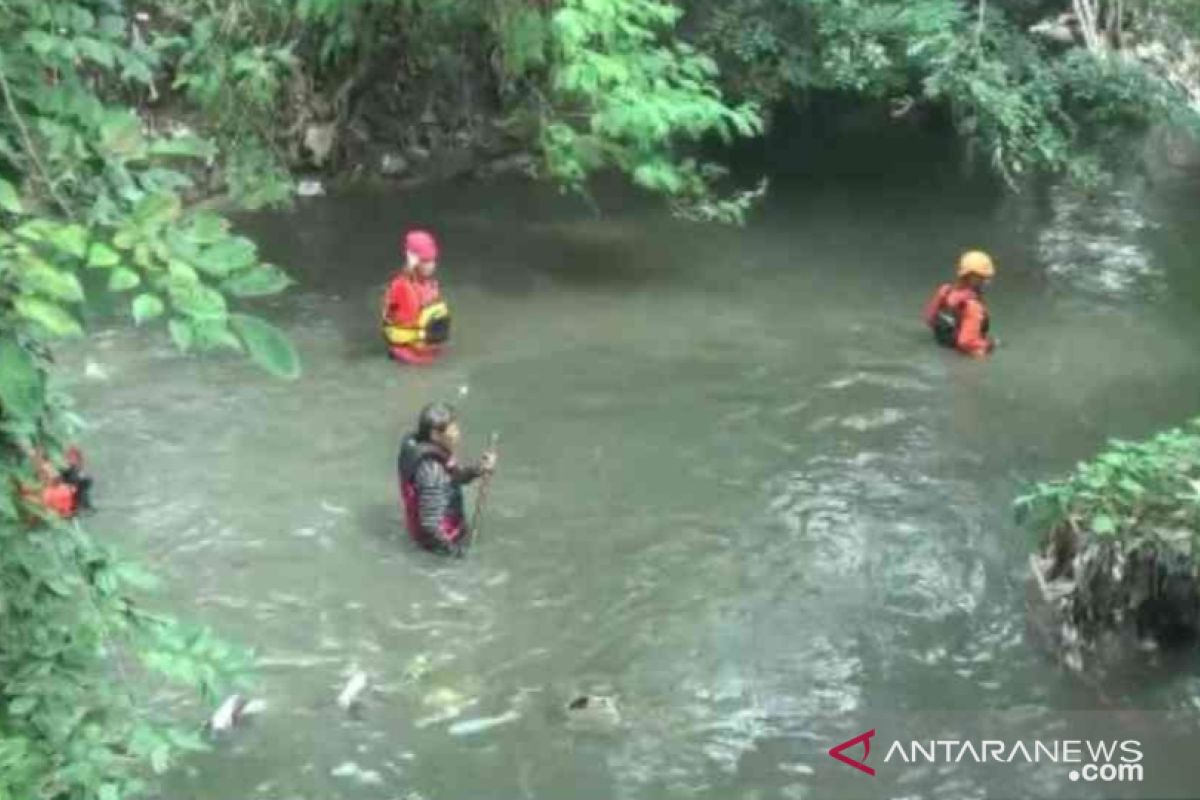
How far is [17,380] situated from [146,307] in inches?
14.5

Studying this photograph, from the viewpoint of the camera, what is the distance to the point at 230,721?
6.76 m

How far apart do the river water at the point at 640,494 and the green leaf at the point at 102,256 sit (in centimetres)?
386

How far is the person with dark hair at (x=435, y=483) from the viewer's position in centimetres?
829

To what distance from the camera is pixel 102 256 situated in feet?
9.61

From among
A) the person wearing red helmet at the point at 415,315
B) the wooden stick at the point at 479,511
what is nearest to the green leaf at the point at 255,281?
the wooden stick at the point at 479,511

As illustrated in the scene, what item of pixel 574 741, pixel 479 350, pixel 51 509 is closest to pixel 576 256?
pixel 479 350

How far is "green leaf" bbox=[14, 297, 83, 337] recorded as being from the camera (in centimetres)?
288

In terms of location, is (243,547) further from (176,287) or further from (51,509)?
(176,287)

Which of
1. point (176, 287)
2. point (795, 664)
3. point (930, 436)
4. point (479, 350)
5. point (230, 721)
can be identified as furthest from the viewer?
point (479, 350)

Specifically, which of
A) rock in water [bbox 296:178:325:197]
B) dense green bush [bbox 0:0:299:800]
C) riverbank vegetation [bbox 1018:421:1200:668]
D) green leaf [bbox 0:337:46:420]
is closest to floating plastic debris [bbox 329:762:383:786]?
dense green bush [bbox 0:0:299:800]

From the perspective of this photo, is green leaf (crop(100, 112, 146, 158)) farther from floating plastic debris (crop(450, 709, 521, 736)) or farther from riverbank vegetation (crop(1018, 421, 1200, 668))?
riverbank vegetation (crop(1018, 421, 1200, 668))

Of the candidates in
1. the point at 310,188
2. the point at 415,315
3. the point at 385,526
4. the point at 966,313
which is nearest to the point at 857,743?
the point at 385,526

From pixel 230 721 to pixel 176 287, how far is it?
163 inches

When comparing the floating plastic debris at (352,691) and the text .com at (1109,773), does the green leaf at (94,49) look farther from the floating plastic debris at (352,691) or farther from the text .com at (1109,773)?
the text .com at (1109,773)
